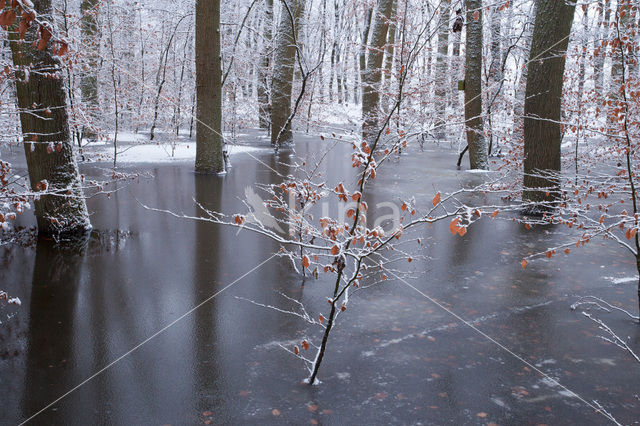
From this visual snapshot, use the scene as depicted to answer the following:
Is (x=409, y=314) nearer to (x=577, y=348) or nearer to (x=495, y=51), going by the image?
(x=577, y=348)

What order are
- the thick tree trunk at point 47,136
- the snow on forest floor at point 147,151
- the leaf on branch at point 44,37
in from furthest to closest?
the snow on forest floor at point 147,151 < the thick tree trunk at point 47,136 < the leaf on branch at point 44,37

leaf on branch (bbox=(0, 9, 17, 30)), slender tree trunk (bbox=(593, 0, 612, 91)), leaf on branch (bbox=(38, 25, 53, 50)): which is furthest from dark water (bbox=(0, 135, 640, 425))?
slender tree trunk (bbox=(593, 0, 612, 91))

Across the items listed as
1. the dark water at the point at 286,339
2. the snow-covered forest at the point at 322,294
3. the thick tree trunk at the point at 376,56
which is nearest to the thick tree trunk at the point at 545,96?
the snow-covered forest at the point at 322,294

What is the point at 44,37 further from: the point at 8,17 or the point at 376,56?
the point at 376,56

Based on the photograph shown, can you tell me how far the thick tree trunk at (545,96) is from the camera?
930cm

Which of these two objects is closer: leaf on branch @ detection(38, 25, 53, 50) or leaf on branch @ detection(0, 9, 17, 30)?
leaf on branch @ detection(0, 9, 17, 30)

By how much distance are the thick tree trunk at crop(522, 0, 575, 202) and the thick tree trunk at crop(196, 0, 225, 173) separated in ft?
25.7

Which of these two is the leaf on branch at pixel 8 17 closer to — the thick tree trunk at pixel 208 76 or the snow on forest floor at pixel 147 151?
the thick tree trunk at pixel 208 76

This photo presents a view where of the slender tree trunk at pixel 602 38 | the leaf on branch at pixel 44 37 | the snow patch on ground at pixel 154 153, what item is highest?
the slender tree trunk at pixel 602 38

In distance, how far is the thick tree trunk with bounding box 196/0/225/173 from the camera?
13.6 meters

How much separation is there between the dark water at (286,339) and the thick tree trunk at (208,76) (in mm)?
6285

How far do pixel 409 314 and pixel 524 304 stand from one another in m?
1.43

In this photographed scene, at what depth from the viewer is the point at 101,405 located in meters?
3.79

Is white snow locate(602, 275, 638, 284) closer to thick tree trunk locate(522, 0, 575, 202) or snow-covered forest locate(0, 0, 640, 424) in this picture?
snow-covered forest locate(0, 0, 640, 424)
